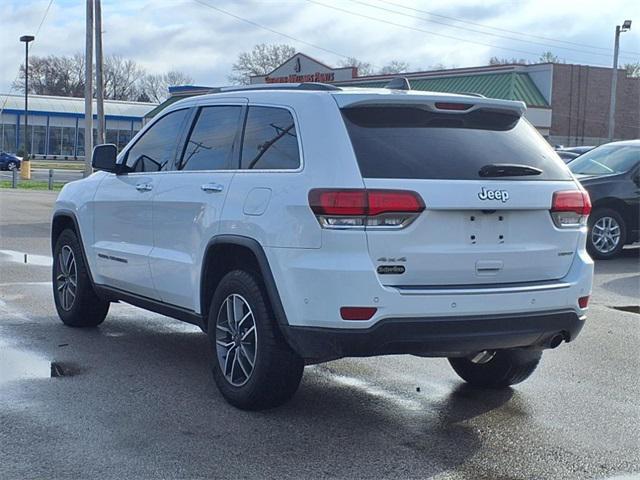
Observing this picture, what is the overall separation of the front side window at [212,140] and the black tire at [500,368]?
2179 mm

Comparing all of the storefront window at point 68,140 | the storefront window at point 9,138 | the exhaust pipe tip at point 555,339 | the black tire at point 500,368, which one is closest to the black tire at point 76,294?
the black tire at point 500,368

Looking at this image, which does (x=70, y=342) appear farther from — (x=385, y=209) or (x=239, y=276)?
(x=385, y=209)

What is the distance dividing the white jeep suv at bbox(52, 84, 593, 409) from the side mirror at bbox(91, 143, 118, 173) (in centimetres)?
118

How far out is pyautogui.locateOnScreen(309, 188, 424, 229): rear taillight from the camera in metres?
4.87

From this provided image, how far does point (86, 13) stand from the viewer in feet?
89.2

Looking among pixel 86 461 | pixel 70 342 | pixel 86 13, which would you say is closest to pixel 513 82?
pixel 86 13

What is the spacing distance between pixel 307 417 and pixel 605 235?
31.1 feet

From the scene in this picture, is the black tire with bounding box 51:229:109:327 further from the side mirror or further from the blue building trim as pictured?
the blue building trim

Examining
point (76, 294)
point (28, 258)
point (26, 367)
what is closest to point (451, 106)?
point (26, 367)

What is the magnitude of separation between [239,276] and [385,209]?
114cm

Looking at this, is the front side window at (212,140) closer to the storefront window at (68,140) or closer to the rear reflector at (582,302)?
the rear reflector at (582,302)

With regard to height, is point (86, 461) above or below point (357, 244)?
below

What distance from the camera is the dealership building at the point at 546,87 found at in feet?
136

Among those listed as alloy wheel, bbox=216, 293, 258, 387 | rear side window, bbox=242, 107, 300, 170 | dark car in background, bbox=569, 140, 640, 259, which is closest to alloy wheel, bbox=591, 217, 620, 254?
dark car in background, bbox=569, 140, 640, 259
